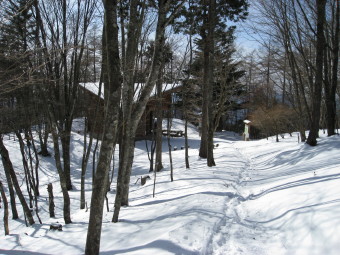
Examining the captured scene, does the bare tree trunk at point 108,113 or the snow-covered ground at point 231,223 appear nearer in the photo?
the bare tree trunk at point 108,113

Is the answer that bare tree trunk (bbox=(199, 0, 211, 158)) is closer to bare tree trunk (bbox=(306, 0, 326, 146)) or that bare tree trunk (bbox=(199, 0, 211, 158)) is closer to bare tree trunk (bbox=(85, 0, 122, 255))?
bare tree trunk (bbox=(306, 0, 326, 146))

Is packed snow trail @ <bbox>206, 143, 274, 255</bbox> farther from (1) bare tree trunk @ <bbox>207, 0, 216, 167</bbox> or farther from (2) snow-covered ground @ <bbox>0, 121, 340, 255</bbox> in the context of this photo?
(1) bare tree trunk @ <bbox>207, 0, 216, 167</bbox>

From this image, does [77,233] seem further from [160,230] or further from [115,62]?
[115,62]

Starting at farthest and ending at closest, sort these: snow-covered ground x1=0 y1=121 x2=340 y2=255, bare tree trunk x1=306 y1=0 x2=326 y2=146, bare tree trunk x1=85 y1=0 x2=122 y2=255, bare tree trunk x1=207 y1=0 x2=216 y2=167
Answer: bare tree trunk x1=207 y1=0 x2=216 y2=167 < bare tree trunk x1=306 y1=0 x2=326 y2=146 < snow-covered ground x1=0 y1=121 x2=340 y2=255 < bare tree trunk x1=85 y1=0 x2=122 y2=255

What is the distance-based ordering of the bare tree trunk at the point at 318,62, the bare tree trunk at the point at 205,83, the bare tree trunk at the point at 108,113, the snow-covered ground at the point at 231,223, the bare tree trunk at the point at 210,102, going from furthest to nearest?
the bare tree trunk at the point at 205,83
the bare tree trunk at the point at 210,102
the bare tree trunk at the point at 318,62
the snow-covered ground at the point at 231,223
the bare tree trunk at the point at 108,113

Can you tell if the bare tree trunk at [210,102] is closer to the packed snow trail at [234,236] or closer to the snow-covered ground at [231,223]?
the snow-covered ground at [231,223]

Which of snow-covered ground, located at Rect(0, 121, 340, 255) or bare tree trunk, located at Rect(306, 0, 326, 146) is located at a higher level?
bare tree trunk, located at Rect(306, 0, 326, 146)

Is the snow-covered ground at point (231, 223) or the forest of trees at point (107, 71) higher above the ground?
the forest of trees at point (107, 71)

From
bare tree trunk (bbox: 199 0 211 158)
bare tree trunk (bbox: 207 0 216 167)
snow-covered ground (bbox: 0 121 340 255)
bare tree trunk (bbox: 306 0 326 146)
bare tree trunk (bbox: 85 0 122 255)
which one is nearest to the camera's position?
bare tree trunk (bbox: 85 0 122 255)

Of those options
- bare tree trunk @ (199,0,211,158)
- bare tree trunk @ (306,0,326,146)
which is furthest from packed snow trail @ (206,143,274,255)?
bare tree trunk @ (199,0,211,158)

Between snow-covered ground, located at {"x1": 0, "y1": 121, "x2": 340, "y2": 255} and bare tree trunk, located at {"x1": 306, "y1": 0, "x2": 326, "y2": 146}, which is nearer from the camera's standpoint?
snow-covered ground, located at {"x1": 0, "y1": 121, "x2": 340, "y2": 255}

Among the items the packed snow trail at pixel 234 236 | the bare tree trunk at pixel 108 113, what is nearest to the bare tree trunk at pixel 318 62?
the packed snow trail at pixel 234 236

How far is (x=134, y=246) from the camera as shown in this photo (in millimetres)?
3818

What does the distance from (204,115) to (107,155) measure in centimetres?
1047
